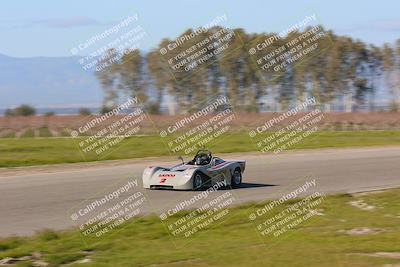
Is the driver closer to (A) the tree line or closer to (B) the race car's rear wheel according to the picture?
(B) the race car's rear wheel

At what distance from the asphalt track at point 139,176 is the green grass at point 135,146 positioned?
3.35m

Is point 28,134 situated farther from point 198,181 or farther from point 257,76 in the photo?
point 257,76

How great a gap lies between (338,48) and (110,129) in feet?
128

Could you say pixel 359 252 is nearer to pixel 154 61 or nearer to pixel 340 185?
pixel 340 185

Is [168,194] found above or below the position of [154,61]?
below

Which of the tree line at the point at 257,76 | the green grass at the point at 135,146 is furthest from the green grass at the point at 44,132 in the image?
the tree line at the point at 257,76

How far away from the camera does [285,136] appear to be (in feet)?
132

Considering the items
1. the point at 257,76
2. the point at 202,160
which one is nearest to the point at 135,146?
the point at 202,160

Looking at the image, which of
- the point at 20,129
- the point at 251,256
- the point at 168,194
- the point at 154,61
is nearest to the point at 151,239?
the point at 251,256

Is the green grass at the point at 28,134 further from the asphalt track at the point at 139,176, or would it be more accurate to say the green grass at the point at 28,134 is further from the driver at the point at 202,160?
the driver at the point at 202,160

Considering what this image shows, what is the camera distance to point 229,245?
11094 mm

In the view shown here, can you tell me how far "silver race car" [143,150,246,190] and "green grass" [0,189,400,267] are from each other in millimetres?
3608

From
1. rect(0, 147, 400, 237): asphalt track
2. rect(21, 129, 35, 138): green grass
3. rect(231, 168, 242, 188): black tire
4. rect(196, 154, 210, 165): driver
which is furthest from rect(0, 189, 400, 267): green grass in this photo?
rect(21, 129, 35, 138): green grass

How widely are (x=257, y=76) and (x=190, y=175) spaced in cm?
6009
